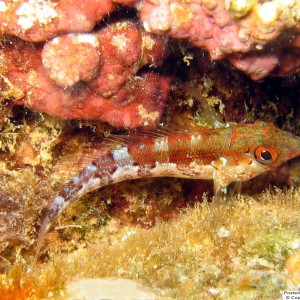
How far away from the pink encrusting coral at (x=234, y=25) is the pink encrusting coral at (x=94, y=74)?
38cm

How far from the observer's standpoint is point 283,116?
5.97 m

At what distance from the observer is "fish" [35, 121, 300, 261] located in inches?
162

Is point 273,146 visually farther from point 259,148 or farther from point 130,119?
point 130,119

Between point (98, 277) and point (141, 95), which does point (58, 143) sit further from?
point (98, 277)

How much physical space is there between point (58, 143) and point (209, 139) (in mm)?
1979

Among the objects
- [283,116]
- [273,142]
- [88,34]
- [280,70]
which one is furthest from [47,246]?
[283,116]

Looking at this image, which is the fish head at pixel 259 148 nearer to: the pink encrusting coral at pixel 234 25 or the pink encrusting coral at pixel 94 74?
the pink encrusting coral at pixel 234 25

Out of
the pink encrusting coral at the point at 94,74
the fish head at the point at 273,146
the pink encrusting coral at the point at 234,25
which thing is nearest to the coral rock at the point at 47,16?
the pink encrusting coral at the point at 94,74

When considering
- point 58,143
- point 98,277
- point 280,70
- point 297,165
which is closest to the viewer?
point 98,277

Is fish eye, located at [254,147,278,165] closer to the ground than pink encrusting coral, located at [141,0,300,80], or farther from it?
closer to the ground

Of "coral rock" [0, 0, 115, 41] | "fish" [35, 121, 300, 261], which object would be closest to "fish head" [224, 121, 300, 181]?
"fish" [35, 121, 300, 261]

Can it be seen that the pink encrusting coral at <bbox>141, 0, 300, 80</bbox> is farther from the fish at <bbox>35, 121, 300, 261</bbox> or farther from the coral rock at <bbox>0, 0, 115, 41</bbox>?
the fish at <bbox>35, 121, 300, 261</bbox>

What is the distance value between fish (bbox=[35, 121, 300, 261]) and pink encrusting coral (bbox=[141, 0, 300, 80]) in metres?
1.03

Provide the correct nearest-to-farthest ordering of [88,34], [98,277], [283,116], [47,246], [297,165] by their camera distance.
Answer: [88,34] → [98,277] → [47,246] → [283,116] → [297,165]
